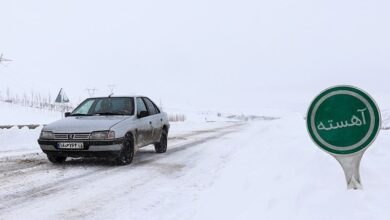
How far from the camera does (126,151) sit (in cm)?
953

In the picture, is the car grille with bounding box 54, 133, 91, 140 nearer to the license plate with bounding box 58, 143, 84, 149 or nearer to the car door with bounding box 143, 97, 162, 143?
the license plate with bounding box 58, 143, 84, 149

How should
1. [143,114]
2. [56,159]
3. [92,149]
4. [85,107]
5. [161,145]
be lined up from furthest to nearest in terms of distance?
[161,145], [85,107], [143,114], [56,159], [92,149]

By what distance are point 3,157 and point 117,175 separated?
4140 mm

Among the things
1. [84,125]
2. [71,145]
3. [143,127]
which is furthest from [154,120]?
[71,145]

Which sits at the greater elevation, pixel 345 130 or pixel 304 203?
pixel 345 130

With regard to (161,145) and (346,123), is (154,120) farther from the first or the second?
(346,123)

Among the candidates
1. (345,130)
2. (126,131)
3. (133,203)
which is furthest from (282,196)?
(126,131)

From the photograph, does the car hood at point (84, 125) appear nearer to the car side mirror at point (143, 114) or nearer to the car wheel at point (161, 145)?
the car side mirror at point (143, 114)

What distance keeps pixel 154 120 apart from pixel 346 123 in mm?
7645

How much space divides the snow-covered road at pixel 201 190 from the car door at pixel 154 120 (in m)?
2.00

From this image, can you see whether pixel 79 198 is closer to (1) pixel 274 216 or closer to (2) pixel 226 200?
(2) pixel 226 200

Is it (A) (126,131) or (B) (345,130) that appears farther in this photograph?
(A) (126,131)

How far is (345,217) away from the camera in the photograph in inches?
151

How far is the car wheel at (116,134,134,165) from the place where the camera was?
30.7 feet
